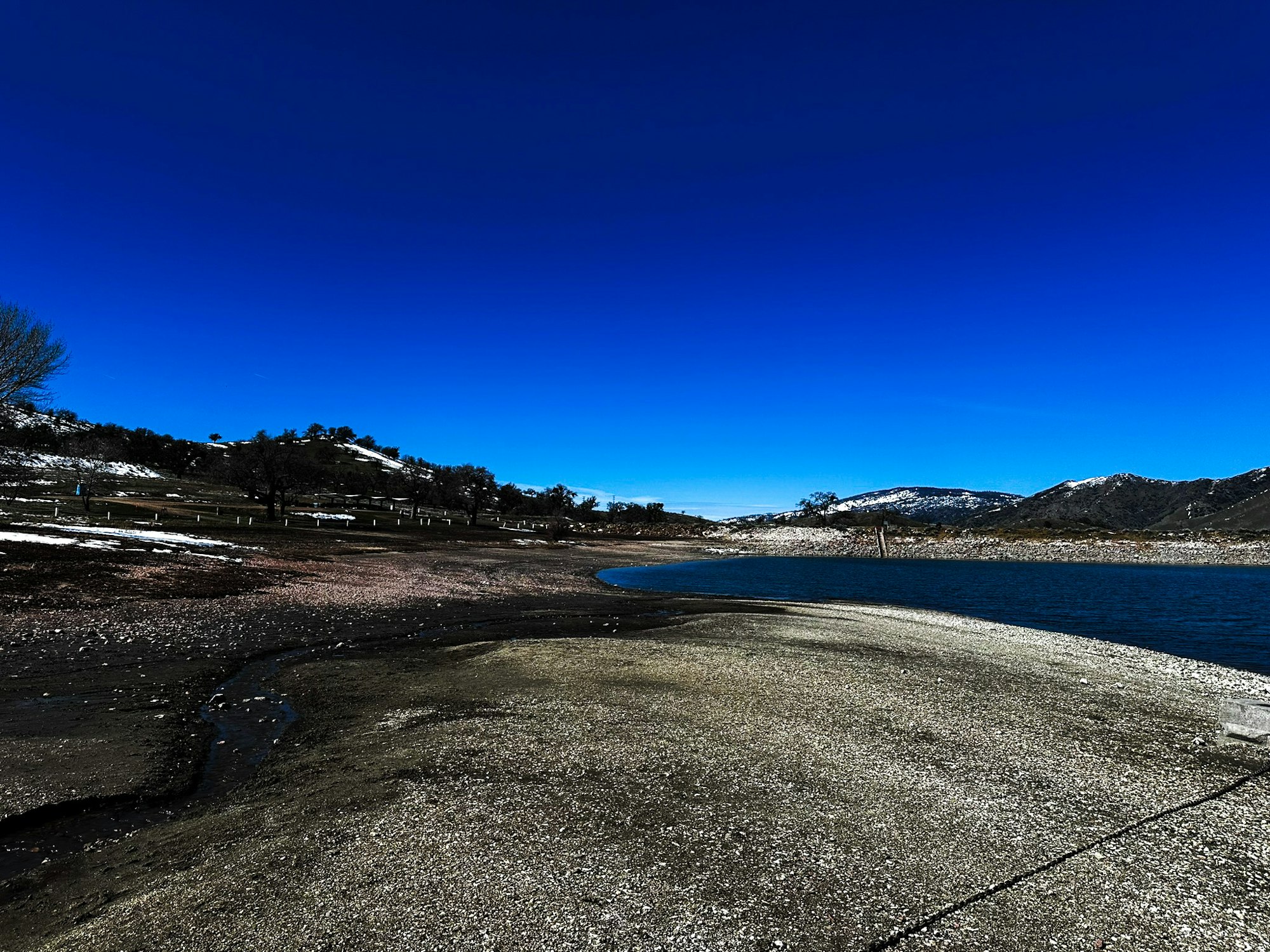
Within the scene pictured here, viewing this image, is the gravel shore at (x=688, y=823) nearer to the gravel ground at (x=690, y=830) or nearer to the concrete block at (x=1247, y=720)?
the gravel ground at (x=690, y=830)

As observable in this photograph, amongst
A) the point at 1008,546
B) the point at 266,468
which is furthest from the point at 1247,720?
the point at 1008,546

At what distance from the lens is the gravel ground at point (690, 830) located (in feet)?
19.3

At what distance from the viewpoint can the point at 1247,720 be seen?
1153 centimetres

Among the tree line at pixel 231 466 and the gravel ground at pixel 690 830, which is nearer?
the gravel ground at pixel 690 830

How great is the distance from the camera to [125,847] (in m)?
7.11

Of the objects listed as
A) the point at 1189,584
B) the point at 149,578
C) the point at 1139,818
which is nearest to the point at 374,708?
the point at 1139,818

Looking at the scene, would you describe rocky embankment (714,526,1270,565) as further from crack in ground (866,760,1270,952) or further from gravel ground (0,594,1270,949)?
crack in ground (866,760,1270,952)

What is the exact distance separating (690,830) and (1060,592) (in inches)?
2137

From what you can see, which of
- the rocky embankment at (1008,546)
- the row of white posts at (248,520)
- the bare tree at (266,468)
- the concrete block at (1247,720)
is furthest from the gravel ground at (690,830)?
the rocky embankment at (1008,546)

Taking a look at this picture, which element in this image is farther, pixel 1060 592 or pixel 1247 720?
pixel 1060 592

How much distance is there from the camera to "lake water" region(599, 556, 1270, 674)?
95.2ft

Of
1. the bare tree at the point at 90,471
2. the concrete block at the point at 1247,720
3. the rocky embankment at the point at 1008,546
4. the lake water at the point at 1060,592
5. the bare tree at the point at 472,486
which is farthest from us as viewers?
the bare tree at the point at 472,486

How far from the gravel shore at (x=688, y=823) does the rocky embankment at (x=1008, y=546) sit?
9379 centimetres

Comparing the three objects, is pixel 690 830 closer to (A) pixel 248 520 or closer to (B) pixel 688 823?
(B) pixel 688 823
